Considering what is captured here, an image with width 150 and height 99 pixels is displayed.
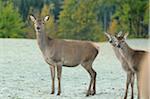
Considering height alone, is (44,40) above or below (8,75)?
above

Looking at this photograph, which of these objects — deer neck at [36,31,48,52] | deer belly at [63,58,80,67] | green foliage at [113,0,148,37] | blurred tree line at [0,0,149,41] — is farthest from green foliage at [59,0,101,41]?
deer belly at [63,58,80,67]

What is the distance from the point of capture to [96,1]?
56812 mm

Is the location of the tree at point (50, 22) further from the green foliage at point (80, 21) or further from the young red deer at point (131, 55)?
the young red deer at point (131, 55)

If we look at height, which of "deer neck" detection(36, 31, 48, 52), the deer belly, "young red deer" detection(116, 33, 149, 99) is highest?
"deer neck" detection(36, 31, 48, 52)

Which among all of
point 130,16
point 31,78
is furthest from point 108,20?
point 31,78

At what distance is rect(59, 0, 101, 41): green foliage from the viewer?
5323 centimetres

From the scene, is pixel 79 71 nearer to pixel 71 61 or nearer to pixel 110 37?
pixel 71 61

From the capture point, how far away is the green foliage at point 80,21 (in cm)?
5323

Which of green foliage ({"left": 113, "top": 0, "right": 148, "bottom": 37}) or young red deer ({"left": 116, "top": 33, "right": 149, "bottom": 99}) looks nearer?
young red deer ({"left": 116, "top": 33, "right": 149, "bottom": 99})

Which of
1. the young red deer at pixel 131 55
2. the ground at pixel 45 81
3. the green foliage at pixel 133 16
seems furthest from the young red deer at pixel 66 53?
the green foliage at pixel 133 16

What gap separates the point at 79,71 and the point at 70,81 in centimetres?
249

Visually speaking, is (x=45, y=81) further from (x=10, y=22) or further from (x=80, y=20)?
(x=80, y=20)

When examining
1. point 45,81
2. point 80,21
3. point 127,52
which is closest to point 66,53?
point 127,52

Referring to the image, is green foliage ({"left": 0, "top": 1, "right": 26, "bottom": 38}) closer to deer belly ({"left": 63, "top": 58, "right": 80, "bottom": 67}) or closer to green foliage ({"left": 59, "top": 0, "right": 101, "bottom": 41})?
green foliage ({"left": 59, "top": 0, "right": 101, "bottom": 41})
